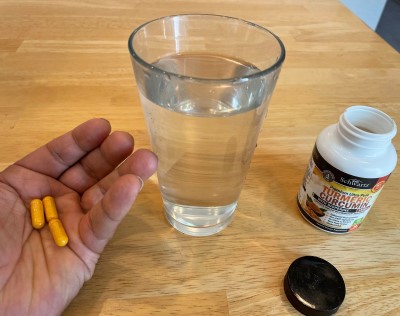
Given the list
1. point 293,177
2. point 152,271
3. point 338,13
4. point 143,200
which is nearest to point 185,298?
point 152,271

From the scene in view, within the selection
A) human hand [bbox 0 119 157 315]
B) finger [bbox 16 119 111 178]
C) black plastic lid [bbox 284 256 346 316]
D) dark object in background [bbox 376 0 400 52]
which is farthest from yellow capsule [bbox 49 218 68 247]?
dark object in background [bbox 376 0 400 52]

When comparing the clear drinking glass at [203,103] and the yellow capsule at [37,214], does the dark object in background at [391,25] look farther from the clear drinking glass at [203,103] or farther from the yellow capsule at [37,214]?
the yellow capsule at [37,214]

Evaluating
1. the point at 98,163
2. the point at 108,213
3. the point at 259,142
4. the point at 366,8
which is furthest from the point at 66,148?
the point at 366,8

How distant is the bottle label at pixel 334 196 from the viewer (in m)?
0.44

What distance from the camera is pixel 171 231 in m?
0.50

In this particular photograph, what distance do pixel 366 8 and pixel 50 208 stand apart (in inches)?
95.1

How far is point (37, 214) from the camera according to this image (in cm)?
46

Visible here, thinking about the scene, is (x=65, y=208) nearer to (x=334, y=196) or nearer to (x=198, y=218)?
(x=198, y=218)

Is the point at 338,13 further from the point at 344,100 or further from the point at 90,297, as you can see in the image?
the point at 90,297

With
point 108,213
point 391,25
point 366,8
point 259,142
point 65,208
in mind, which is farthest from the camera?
point 391,25

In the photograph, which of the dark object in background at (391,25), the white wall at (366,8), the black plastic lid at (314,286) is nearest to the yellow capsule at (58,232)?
the black plastic lid at (314,286)

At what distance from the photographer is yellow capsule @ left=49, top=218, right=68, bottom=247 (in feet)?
1.39

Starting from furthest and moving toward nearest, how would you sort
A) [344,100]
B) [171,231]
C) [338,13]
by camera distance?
1. [338,13]
2. [344,100]
3. [171,231]

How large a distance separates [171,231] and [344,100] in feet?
1.57
